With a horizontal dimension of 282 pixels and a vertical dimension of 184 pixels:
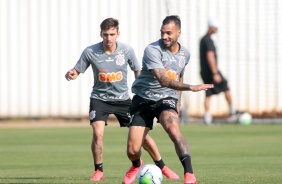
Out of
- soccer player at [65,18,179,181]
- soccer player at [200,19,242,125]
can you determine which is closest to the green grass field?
soccer player at [65,18,179,181]

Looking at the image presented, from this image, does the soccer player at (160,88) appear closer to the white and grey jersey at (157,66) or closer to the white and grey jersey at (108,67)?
the white and grey jersey at (157,66)

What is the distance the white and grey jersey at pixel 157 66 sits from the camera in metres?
11.7

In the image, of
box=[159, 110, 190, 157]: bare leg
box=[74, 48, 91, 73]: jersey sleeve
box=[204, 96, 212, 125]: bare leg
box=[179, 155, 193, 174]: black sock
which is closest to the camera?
box=[179, 155, 193, 174]: black sock

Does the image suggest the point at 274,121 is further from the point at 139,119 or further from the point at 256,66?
the point at 139,119

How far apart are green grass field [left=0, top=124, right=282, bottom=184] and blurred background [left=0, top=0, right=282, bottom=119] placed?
313cm

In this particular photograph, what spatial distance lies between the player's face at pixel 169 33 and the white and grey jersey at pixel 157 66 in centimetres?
19

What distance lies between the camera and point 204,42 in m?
25.1

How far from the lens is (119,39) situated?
29359 millimetres

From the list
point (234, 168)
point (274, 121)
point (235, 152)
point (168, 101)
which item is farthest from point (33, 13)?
point (168, 101)

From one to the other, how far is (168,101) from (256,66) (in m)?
18.1

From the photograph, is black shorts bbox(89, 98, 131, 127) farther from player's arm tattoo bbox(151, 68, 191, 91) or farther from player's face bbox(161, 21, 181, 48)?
player's face bbox(161, 21, 181, 48)

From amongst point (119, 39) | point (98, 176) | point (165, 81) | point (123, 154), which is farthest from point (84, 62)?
point (119, 39)

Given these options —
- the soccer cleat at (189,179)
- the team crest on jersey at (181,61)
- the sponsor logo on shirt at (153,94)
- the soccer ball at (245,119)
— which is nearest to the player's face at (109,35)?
the sponsor logo on shirt at (153,94)

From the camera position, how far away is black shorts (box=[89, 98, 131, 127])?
13547mm
